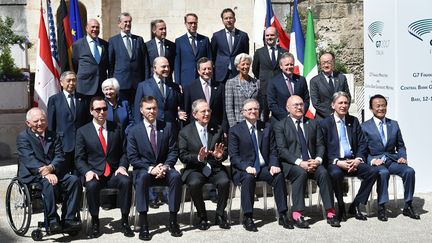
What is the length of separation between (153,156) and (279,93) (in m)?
1.91

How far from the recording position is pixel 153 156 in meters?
8.86

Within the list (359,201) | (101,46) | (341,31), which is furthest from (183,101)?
(341,31)

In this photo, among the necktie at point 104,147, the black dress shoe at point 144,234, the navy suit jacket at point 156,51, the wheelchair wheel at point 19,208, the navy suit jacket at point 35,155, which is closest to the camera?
the wheelchair wheel at point 19,208

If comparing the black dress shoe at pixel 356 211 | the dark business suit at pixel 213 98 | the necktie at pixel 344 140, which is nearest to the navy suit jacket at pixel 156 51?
the dark business suit at pixel 213 98

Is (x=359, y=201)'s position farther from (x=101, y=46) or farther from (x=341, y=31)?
(x=341, y=31)

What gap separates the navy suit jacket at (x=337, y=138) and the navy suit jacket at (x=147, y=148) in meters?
1.76

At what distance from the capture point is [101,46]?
10.2m

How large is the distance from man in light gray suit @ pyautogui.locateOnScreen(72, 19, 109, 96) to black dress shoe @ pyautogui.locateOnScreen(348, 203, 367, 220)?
330cm

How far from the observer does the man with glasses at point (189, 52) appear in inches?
411

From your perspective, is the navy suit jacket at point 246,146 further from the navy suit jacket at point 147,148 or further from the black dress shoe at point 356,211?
the black dress shoe at point 356,211

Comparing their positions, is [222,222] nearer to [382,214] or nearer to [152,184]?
[152,184]

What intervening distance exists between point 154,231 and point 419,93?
3.80 m

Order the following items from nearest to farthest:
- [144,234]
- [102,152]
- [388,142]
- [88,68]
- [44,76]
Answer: [144,234] → [102,152] → [388,142] → [88,68] → [44,76]

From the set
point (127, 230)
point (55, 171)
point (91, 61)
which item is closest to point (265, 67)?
point (91, 61)
